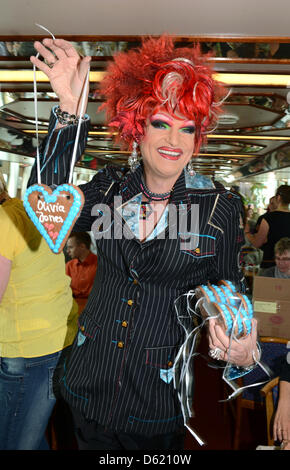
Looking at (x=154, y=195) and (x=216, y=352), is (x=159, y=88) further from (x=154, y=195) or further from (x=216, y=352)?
(x=216, y=352)

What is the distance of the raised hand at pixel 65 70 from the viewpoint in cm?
73

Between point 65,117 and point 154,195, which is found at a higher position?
point 65,117

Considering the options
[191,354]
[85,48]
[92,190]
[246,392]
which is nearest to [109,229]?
[92,190]

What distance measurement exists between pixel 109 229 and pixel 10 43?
2.29 meters

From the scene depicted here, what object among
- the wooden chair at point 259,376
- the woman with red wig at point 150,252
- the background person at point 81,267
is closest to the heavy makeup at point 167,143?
the woman with red wig at point 150,252

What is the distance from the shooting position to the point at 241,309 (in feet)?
2.36

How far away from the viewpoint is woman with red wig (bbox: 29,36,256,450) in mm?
894

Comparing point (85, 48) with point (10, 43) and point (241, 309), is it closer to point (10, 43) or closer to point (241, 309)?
point (10, 43)

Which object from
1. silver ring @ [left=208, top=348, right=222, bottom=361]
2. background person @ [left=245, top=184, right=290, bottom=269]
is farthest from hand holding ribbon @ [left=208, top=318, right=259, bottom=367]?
background person @ [left=245, top=184, right=290, bottom=269]

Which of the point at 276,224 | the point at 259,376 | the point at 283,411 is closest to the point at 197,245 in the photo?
the point at 283,411

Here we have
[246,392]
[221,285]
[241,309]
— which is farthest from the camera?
[246,392]

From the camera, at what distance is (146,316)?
92cm

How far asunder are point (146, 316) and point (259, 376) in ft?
4.94

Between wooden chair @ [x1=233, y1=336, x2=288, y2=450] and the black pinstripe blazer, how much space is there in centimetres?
105
